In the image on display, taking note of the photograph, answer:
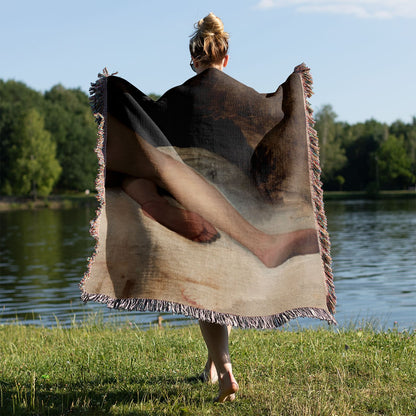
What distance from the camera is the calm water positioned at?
11.7 m

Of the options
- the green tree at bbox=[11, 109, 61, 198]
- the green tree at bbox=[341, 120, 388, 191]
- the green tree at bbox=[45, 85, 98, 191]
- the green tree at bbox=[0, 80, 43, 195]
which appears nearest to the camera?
Result: the green tree at bbox=[11, 109, 61, 198]

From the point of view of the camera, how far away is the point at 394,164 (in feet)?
275

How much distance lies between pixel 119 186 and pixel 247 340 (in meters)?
2.30

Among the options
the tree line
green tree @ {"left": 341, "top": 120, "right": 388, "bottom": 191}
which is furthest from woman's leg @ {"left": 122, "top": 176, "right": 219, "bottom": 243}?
green tree @ {"left": 341, "top": 120, "right": 388, "bottom": 191}

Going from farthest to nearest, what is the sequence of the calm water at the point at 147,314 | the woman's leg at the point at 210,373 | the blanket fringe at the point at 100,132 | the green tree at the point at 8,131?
the green tree at the point at 8,131, the calm water at the point at 147,314, the woman's leg at the point at 210,373, the blanket fringe at the point at 100,132

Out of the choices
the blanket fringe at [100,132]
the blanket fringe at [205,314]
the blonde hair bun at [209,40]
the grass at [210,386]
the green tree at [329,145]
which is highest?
the green tree at [329,145]

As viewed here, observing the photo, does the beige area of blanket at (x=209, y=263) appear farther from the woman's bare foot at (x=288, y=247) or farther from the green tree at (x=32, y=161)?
the green tree at (x=32, y=161)

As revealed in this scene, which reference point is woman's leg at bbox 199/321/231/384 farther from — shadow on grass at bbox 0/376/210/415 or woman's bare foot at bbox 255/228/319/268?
woman's bare foot at bbox 255/228/319/268

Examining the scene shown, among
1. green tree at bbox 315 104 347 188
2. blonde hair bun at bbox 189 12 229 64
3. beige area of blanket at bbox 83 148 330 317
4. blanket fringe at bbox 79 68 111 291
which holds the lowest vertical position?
beige area of blanket at bbox 83 148 330 317

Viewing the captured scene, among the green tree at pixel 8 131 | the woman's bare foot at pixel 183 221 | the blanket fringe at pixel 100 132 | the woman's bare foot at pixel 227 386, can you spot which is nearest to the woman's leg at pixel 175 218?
the woman's bare foot at pixel 183 221

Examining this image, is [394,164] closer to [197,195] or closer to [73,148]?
[73,148]

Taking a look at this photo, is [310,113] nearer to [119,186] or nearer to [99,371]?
[119,186]

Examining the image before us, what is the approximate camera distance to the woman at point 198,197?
3.78m

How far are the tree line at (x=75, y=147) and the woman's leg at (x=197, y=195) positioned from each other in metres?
57.4
